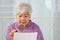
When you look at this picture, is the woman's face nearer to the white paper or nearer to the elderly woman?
the elderly woman

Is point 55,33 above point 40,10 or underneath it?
underneath

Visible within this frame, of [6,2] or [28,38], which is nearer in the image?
[28,38]

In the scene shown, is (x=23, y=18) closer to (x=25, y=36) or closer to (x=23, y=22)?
(x=23, y=22)

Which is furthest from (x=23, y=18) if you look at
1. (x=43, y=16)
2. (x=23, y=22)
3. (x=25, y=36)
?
(x=43, y=16)

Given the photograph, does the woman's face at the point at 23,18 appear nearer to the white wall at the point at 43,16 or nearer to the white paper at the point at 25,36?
the white paper at the point at 25,36

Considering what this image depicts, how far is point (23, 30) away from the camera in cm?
100

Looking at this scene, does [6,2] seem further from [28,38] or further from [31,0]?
[28,38]

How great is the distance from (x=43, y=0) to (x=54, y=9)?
13cm

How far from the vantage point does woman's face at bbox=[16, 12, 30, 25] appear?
3.37 ft

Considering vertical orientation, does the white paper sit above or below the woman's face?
below

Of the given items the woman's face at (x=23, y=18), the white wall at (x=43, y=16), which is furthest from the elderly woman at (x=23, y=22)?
the white wall at (x=43, y=16)

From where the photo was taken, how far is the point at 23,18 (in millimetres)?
1026

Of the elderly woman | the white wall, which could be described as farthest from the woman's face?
the white wall

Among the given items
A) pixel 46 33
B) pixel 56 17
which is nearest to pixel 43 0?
pixel 56 17
